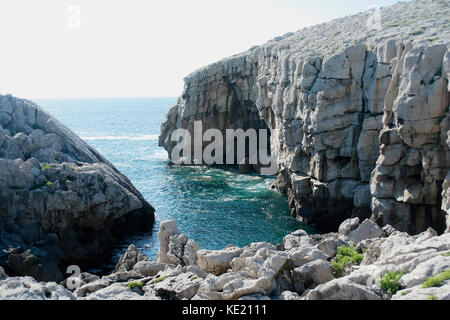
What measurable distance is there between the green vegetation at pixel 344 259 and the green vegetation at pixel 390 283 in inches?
192

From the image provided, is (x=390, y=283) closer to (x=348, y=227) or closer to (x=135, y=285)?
(x=135, y=285)

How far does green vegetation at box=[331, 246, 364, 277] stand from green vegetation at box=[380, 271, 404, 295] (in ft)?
16.0

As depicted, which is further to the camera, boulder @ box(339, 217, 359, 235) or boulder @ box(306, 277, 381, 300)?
boulder @ box(339, 217, 359, 235)

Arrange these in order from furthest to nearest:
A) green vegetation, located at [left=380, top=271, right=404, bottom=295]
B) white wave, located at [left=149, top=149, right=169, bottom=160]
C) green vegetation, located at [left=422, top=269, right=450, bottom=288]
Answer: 1. white wave, located at [left=149, top=149, right=169, bottom=160]
2. green vegetation, located at [left=380, top=271, right=404, bottom=295]
3. green vegetation, located at [left=422, top=269, right=450, bottom=288]

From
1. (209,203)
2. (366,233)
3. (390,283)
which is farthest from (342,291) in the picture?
(209,203)

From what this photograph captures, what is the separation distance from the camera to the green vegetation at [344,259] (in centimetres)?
2417

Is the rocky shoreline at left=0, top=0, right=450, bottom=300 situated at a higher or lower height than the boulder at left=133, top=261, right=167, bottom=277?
higher

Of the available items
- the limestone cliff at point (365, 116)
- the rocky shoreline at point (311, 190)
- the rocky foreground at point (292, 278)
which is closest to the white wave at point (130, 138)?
the limestone cliff at point (365, 116)

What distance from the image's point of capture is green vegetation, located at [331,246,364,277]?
24175 millimetres

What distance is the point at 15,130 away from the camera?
172 feet

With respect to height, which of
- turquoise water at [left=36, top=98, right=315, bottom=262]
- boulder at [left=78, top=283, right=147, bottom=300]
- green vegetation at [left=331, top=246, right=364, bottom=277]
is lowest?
turquoise water at [left=36, top=98, right=315, bottom=262]

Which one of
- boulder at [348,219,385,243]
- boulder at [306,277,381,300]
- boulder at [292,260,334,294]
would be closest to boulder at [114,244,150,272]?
boulder at [348,219,385,243]

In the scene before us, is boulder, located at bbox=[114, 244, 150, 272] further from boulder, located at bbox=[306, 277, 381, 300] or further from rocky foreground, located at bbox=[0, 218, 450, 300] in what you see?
boulder, located at bbox=[306, 277, 381, 300]

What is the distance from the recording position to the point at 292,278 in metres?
23.1
